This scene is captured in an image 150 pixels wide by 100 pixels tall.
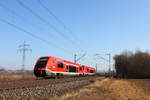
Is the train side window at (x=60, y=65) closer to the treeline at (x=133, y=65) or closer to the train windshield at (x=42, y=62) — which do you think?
the train windshield at (x=42, y=62)

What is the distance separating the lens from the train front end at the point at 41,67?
23.7 metres

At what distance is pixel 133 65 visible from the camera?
84.4 metres

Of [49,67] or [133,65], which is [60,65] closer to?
[49,67]

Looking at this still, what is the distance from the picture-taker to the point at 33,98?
12.3 meters

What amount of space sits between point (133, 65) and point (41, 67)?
68.0 metres

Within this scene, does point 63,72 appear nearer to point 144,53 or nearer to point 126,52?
point 144,53

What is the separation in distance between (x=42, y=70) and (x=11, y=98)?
1308 cm

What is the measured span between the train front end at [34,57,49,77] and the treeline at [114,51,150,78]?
192ft

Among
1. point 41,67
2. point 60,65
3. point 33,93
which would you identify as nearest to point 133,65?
point 60,65

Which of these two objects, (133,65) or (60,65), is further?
(133,65)

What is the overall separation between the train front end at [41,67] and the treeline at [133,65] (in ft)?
192

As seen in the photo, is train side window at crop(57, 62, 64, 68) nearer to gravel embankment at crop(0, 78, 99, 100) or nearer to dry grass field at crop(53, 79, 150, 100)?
dry grass field at crop(53, 79, 150, 100)

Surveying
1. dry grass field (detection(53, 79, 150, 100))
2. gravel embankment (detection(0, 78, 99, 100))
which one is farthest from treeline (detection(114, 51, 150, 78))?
gravel embankment (detection(0, 78, 99, 100))

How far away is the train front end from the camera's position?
23734 mm
